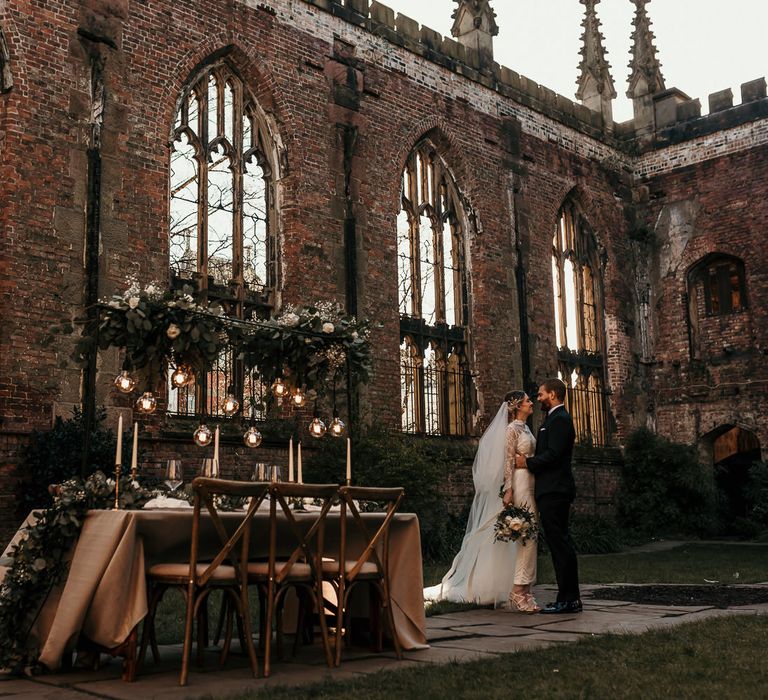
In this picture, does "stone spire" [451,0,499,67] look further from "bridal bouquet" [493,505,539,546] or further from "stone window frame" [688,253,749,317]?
"bridal bouquet" [493,505,539,546]

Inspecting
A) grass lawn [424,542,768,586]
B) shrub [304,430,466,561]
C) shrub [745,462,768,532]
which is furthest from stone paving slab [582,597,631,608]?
shrub [745,462,768,532]

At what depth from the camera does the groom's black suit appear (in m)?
7.93

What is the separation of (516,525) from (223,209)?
7606mm

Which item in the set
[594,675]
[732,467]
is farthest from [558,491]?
[732,467]

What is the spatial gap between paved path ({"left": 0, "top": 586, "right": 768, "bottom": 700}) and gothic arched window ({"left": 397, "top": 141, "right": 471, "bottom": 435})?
315 inches

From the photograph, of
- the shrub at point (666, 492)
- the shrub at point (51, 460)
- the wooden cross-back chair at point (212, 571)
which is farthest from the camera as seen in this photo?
the shrub at point (666, 492)

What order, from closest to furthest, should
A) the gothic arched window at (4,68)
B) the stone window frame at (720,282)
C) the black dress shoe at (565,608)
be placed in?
1. the black dress shoe at (565,608)
2. the gothic arched window at (4,68)
3. the stone window frame at (720,282)

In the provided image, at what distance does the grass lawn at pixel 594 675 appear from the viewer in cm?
459

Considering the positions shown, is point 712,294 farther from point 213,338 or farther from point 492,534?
point 213,338

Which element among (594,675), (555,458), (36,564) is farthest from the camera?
(555,458)

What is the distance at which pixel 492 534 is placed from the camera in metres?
8.89

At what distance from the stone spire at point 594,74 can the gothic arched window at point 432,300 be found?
602cm

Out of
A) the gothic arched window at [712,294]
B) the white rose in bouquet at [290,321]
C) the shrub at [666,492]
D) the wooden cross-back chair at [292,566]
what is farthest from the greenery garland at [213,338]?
the gothic arched window at [712,294]

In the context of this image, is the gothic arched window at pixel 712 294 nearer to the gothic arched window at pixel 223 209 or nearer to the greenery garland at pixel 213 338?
the gothic arched window at pixel 223 209
